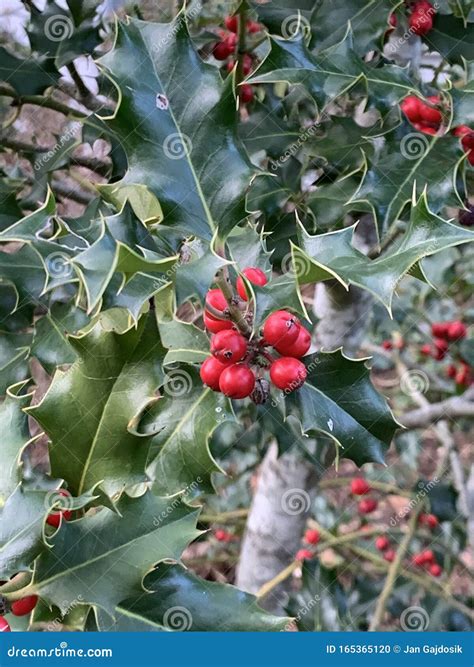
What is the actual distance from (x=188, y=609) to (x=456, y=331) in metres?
1.37

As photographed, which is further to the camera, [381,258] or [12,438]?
[12,438]

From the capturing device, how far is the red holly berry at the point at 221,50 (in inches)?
52.0

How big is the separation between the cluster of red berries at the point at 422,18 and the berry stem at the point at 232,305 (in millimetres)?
620

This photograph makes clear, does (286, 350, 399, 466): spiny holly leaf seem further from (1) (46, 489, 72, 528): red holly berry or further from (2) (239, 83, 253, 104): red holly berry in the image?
(2) (239, 83, 253, 104): red holly berry

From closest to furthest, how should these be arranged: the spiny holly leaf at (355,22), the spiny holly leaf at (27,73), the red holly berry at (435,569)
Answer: the spiny holly leaf at (355,22) → the spiny holly leaf at (27,73) → the red holly berry at (435,569)

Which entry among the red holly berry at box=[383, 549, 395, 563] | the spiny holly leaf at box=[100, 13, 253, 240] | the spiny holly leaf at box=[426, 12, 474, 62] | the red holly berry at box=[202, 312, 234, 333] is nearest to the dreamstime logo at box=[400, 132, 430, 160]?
the spiny holly leaf at box=[426, 12, 474, 62]

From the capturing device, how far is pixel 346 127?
1061 millimetres

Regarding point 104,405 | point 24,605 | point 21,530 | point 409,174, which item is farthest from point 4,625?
point 409,174

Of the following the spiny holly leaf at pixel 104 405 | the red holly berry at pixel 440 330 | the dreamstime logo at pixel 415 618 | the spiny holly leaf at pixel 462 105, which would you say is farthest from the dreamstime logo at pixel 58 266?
the red holly berry at pixel 440 330

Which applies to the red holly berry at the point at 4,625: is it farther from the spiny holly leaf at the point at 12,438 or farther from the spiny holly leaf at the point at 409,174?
the spiny holly leaf at the point at 409,174

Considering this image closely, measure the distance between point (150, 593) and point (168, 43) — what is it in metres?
0.60

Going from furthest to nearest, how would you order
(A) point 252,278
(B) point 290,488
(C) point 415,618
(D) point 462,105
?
(C) point 415,618, (B) point 290,488, (D) point 462,105, (A) point 252,278

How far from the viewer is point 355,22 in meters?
1.04
